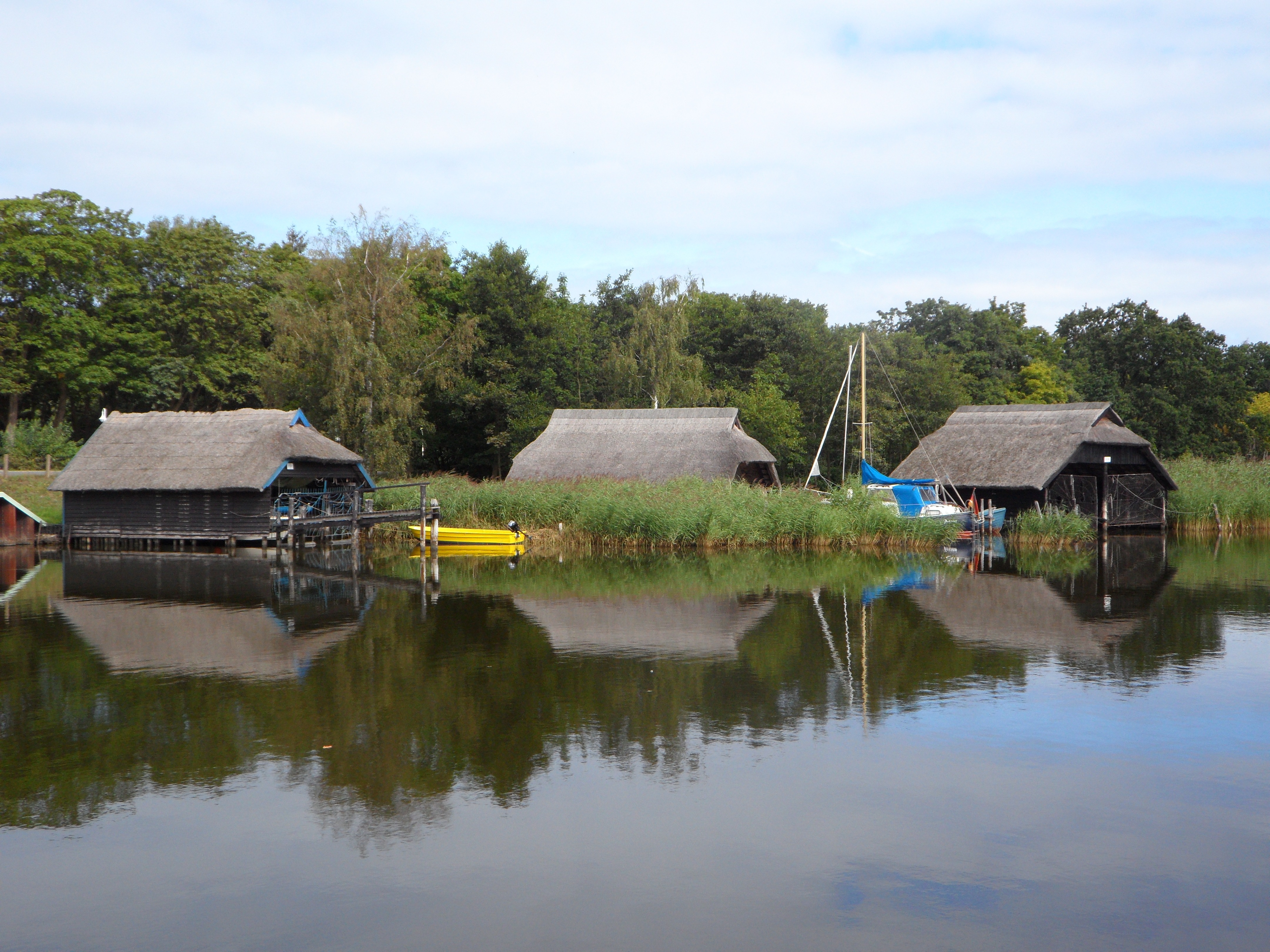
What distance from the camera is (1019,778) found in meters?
8.35

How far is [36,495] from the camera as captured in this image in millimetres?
35719

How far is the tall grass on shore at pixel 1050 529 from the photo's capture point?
30.2 m

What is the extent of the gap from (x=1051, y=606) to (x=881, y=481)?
17.6 meters

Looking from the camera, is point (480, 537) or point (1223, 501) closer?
point (480, 537)

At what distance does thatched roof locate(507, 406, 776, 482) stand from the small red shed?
15151 millimetres

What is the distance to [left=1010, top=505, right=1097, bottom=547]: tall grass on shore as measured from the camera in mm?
30250

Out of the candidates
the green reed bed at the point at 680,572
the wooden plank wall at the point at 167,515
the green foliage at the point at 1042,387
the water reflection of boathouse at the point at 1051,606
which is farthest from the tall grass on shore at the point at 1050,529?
the green foliage at the point at 1042,387

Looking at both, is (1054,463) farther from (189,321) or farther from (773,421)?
(189,321)

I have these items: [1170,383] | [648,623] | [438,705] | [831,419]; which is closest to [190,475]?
[648,623]

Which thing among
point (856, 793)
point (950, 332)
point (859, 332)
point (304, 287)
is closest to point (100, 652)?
point (856, 793)

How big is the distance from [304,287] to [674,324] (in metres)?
15.9

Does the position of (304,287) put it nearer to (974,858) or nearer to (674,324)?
(674,324)

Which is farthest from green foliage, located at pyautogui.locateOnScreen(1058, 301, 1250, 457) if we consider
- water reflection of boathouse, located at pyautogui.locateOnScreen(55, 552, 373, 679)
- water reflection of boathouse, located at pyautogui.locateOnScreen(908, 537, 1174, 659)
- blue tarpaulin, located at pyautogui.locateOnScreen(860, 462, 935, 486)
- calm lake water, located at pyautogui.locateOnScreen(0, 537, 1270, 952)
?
water reflection of boathouse, located at pyautogui.locateOnScreen(55, 552, 373, 679)

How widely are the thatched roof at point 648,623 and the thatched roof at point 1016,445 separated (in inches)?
720
